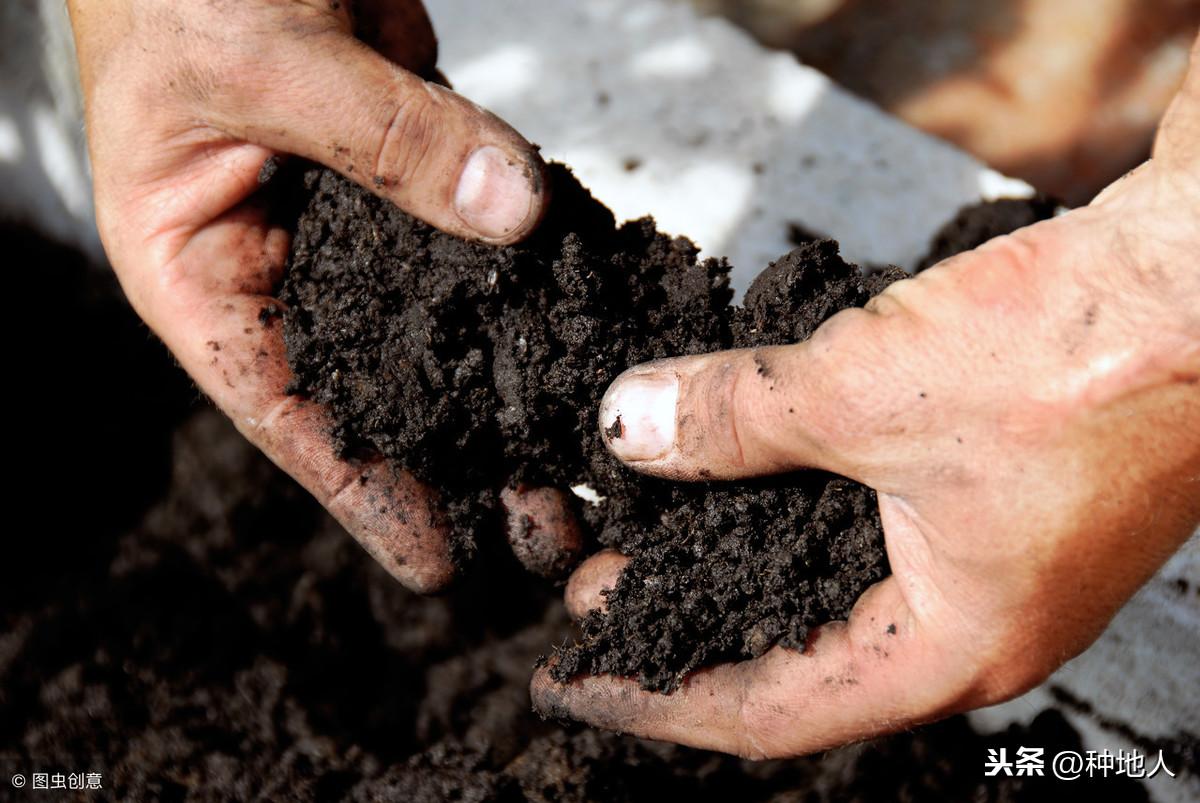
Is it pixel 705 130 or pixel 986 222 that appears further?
pixel 705 130

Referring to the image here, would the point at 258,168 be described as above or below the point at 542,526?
above

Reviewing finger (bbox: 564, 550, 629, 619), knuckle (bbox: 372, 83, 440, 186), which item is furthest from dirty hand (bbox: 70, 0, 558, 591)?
finger (bbox: 564, 550, 629, 619)

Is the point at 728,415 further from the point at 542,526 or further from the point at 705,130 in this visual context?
the point at 705,130

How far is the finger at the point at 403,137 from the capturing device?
4.70 ft

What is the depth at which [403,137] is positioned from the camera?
1.45 metres

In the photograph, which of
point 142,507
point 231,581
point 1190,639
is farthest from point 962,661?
point 142,507

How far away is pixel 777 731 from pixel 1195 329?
2.71 ft

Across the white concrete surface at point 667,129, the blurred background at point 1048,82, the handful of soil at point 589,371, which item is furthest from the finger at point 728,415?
the blurred background at point 1048,82

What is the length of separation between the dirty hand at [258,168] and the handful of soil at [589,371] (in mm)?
78

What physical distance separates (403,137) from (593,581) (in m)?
0.84

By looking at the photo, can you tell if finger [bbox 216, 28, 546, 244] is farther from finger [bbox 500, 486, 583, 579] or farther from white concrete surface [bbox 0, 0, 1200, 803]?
white concrete surface [bbox 0, 0, 1200, 803]


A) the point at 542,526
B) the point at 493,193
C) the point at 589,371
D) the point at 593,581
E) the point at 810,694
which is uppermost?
the point at 493,193

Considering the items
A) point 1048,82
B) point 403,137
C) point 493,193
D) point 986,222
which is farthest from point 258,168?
point 1048,82

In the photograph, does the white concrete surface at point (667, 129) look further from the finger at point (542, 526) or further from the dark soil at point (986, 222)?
the finger at point (542, 526)
